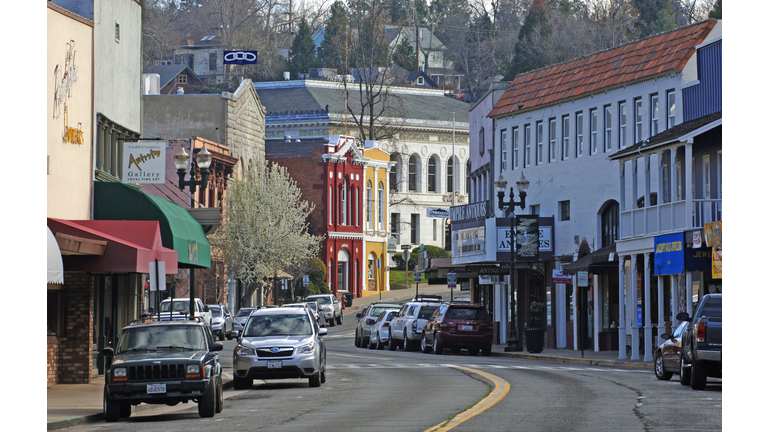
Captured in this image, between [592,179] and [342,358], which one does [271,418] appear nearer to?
[342,358]

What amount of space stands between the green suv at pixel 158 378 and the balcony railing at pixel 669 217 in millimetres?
17877

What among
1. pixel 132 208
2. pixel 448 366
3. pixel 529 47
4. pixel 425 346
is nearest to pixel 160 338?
pixel 132 208

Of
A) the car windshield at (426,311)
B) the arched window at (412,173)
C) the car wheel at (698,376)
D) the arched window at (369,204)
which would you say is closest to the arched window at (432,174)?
the arched window at (412,173)

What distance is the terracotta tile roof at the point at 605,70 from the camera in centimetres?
4094

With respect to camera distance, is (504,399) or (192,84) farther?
(192,84)

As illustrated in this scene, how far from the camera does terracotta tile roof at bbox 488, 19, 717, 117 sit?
134 ft

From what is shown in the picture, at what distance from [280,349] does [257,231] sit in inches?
1622

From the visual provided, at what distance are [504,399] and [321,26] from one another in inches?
4965

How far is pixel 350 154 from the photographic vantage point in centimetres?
8581

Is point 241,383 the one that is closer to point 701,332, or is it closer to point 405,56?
point 701,332

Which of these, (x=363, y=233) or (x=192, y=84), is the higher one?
(x=192, y=84)

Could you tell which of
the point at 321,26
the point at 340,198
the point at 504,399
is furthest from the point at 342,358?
the point at 321,26

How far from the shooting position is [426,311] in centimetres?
4288

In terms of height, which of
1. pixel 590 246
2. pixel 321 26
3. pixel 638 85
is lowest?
pixel 590 246
